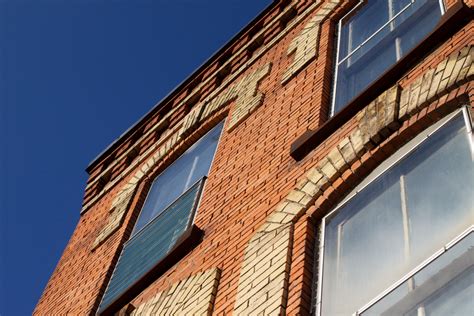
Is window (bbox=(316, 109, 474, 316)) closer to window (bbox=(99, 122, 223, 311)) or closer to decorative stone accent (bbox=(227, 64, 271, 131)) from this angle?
window (bbox=(99, 122, 223, 311))

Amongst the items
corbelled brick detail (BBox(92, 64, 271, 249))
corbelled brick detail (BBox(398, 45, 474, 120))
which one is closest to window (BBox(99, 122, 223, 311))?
corbelled brick detail (BBox(92, 64, 271, 249))

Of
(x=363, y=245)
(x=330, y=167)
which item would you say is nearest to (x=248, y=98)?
(x=330, y=167)

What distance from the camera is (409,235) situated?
199 inches

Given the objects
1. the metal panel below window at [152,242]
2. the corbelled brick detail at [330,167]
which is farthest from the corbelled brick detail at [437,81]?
the metal panel below window at [152,242]

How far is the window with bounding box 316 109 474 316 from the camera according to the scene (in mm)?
4516

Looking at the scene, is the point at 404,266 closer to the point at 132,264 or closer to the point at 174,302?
the point at 174,302

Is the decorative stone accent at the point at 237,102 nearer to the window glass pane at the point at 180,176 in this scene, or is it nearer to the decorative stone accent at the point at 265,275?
the window glass pane at the point at 180,176

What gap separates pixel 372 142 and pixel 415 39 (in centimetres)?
184

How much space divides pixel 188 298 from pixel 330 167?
1.53 meters

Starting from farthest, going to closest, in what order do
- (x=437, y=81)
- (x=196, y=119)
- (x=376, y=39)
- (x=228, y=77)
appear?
(x=228, y=77)
(x=196, y=119)
(x=376, y=39)
(x=437, y=81)

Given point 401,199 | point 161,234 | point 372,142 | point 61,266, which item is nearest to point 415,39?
point 372,142

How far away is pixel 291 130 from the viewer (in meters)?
7.57

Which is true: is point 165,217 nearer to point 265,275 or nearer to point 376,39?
point 376,39

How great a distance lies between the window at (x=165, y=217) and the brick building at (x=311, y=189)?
3 cm
